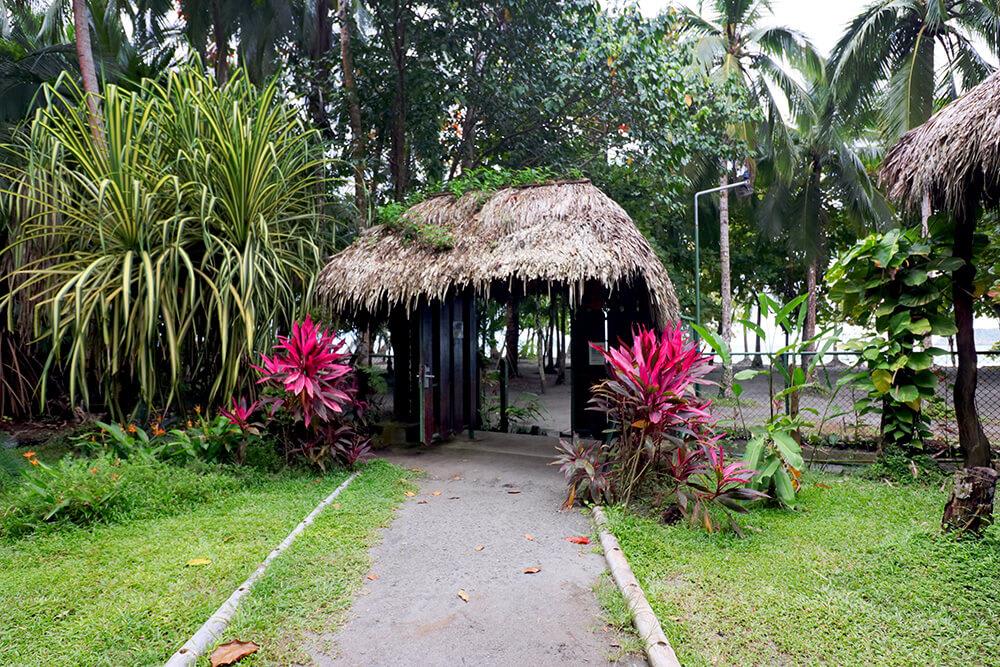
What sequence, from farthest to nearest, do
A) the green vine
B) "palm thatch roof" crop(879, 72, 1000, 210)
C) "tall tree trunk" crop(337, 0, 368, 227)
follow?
"tall tree trunk" crop(337, 0, 368, 227) → the green vine → "palm thatch roof" crop(879, 72, 1000, 210)

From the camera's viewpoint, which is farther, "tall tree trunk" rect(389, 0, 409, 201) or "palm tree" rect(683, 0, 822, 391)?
"palm tree" rect(683, 0, 822, 391)

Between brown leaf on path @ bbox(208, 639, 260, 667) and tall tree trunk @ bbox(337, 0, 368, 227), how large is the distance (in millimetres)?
7004

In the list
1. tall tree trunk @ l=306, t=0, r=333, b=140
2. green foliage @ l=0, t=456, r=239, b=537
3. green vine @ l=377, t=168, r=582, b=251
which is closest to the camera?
green foliage @ l=0, t=456, r=239, b=537

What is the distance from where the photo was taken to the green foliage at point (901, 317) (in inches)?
204

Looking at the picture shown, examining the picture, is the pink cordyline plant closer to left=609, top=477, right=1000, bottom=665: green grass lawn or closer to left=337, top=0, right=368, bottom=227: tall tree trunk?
left=609, top=477, right=1000, bottom=665: green grass lawn

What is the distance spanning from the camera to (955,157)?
4477 mm

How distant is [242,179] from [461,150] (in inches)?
227

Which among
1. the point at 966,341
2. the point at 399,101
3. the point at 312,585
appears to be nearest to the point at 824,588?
the point at 312,585

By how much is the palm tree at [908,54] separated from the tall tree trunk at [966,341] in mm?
6647

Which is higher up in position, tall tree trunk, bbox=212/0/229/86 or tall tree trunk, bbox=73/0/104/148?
tall tree trunk, bbox=212/0/229/86

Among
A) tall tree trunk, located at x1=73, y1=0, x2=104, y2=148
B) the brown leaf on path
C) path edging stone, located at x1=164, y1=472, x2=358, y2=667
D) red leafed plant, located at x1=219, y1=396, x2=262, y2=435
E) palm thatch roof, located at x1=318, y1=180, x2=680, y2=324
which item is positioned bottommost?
the brown leaf on path

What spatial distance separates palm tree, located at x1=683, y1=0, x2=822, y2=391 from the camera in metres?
13.7

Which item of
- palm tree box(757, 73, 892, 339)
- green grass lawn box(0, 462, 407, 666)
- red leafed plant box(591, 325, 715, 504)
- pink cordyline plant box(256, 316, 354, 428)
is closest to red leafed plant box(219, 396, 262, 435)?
pink cordyline plant box(256, 316, 354, 428)

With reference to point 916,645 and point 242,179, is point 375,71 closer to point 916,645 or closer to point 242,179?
point 242,179
